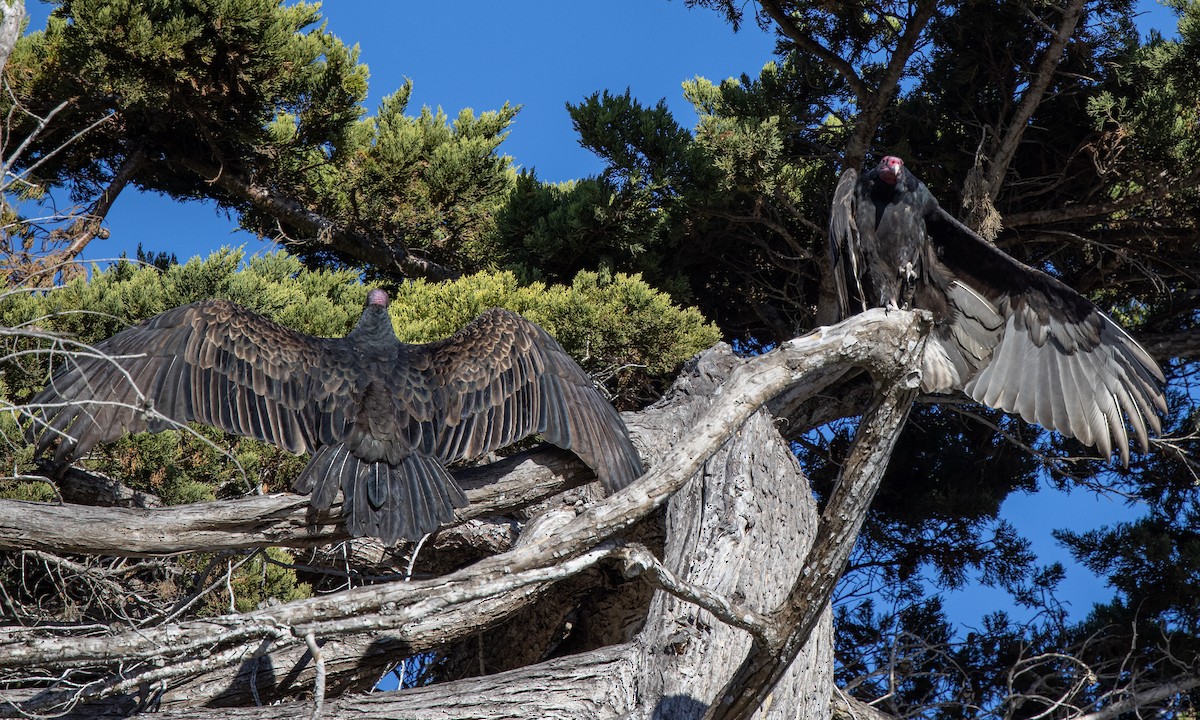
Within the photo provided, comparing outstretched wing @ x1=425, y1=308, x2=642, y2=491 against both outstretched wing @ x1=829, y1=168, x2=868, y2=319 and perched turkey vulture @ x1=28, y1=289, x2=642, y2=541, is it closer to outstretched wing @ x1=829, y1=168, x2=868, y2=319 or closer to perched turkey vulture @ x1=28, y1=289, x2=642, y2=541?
perched turkey vulture @ x1=28, y1=289, x2=642, y2=541

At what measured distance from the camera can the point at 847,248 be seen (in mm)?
3996

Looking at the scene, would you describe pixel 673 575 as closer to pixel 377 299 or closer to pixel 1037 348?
pixel 377 299

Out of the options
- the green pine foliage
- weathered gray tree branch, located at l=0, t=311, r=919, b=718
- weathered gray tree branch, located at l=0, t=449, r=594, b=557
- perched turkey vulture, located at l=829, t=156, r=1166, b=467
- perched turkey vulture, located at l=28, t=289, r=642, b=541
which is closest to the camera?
weathered gray tree branch, located at l=0, t=311, r=919, b=718

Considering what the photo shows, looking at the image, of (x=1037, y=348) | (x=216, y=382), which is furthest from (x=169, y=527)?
(x=1037, y=348)

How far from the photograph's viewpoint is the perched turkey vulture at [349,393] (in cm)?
305

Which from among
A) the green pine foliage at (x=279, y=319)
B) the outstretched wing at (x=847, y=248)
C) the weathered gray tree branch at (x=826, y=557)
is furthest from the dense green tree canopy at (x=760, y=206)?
the weathered gray tree branch at (x=826, y=557)

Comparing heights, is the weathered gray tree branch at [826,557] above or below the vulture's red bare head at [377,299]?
below

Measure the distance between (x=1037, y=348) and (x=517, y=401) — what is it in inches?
75.2

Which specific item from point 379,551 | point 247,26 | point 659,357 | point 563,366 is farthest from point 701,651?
point 247,26

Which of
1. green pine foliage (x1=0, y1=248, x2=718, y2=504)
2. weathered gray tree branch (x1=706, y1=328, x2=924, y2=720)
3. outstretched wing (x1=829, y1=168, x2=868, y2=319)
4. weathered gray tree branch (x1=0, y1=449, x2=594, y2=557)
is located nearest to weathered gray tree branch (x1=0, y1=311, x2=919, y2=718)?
weathered gray tree branch (x1=706, y1=328, x2=924, y2=720)

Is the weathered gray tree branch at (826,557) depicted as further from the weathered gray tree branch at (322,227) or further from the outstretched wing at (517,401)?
the weathered gray tree branch at (322,227)

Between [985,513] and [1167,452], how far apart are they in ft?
2.84

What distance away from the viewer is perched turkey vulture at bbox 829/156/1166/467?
376 centimetres

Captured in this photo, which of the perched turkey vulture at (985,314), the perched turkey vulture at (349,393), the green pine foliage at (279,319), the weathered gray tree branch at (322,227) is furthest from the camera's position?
the weathered gray tree branch at (322,227)
